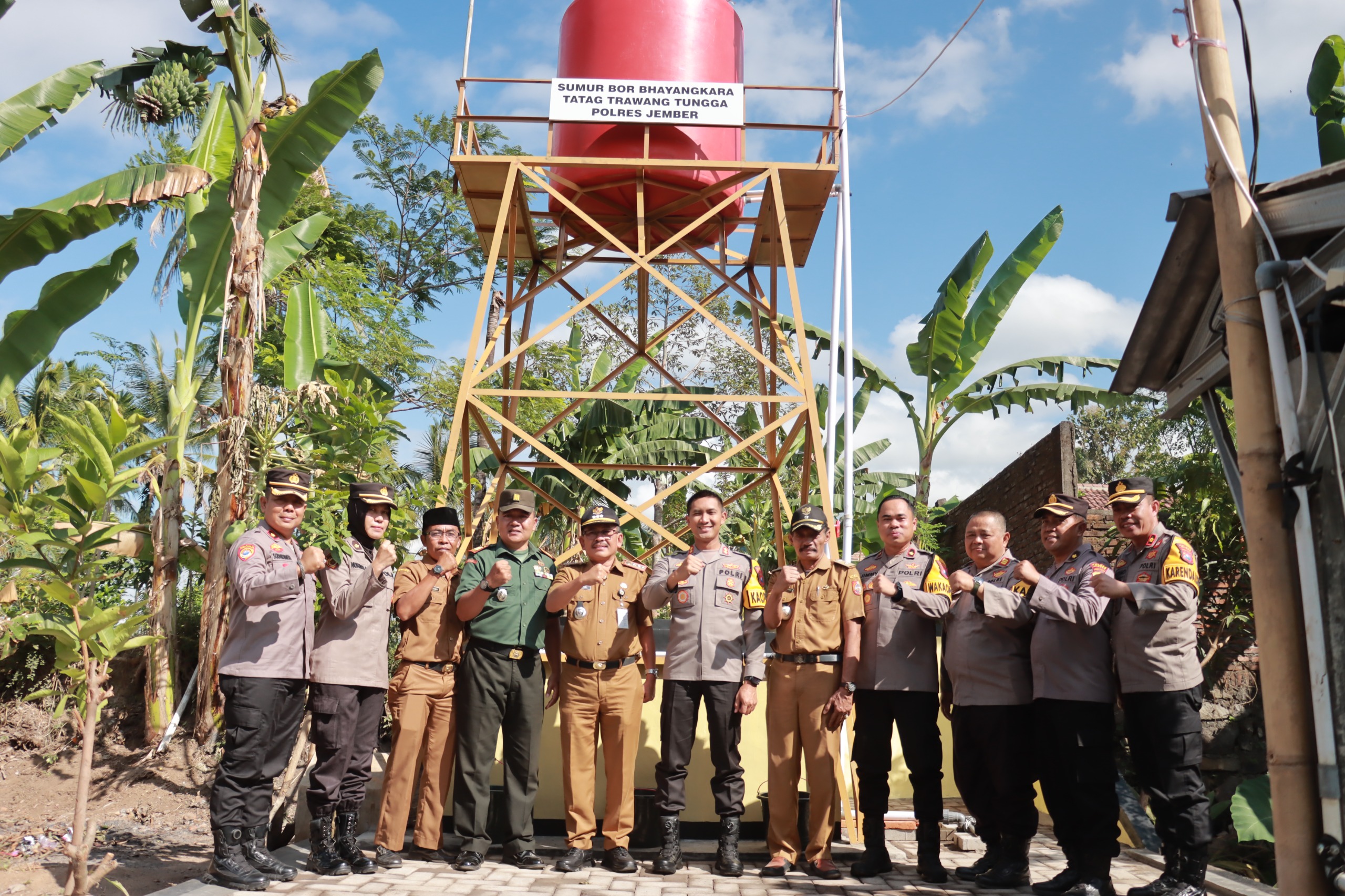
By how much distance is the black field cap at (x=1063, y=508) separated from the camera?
4.93 metres

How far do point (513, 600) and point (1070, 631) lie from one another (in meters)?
2.76

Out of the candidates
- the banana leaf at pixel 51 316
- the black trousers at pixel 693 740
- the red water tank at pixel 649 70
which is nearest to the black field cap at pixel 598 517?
the black trousers at pixel 693 740

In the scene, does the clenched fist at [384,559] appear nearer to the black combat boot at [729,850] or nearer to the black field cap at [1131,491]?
the black combat boot at [729,850]

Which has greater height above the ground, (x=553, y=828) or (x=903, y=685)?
(x=903, y=685)

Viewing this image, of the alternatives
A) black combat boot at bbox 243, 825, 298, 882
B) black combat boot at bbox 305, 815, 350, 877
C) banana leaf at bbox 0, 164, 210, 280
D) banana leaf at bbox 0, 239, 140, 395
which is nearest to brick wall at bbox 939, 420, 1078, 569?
black combat boot at bbox 305, 815, 350, 877

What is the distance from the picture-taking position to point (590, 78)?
7.27m

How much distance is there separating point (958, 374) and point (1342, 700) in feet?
30.9

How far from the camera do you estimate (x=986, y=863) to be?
488 cm

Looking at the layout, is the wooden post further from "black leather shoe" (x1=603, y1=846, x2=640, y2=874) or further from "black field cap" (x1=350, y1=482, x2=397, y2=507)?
"black field cap" (x1=350, y1=482, x2=397, y2=507)

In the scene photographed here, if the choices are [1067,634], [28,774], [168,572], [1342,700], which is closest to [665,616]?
[168,572]

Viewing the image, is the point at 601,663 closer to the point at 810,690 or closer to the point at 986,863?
the point at 810,690

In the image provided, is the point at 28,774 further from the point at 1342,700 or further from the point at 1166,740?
the point at 1342,700

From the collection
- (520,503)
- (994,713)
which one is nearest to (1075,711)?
(994,713)

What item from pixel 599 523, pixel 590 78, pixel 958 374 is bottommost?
pixel 599 523
